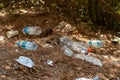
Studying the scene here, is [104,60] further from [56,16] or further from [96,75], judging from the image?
[56,16]

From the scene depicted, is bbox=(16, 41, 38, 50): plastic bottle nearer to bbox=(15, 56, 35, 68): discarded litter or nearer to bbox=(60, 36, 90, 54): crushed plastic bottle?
bbox=(15, 56, 35, 68): discarded litter

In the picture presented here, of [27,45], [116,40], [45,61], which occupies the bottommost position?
[116,40]

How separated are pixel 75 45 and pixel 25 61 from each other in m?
0.93

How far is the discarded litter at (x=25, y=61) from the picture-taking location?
3725 mm

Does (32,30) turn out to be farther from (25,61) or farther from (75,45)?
(25,61)

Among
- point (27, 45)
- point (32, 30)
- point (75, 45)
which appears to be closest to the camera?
point (27, 45)

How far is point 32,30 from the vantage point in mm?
4594

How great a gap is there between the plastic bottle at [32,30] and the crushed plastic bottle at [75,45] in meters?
0.40

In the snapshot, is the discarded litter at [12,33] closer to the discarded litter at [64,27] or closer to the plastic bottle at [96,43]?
the discarded litter at [64,27]

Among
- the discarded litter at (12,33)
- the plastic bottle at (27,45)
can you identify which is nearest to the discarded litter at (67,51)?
the plastic bottle at (27,45)

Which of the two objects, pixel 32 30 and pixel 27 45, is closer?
pixel 27 45

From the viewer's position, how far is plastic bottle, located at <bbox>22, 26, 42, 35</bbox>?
4.56 metres

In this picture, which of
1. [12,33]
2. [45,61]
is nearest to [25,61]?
[45,61]

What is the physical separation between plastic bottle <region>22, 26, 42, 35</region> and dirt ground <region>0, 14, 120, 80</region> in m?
0.08
